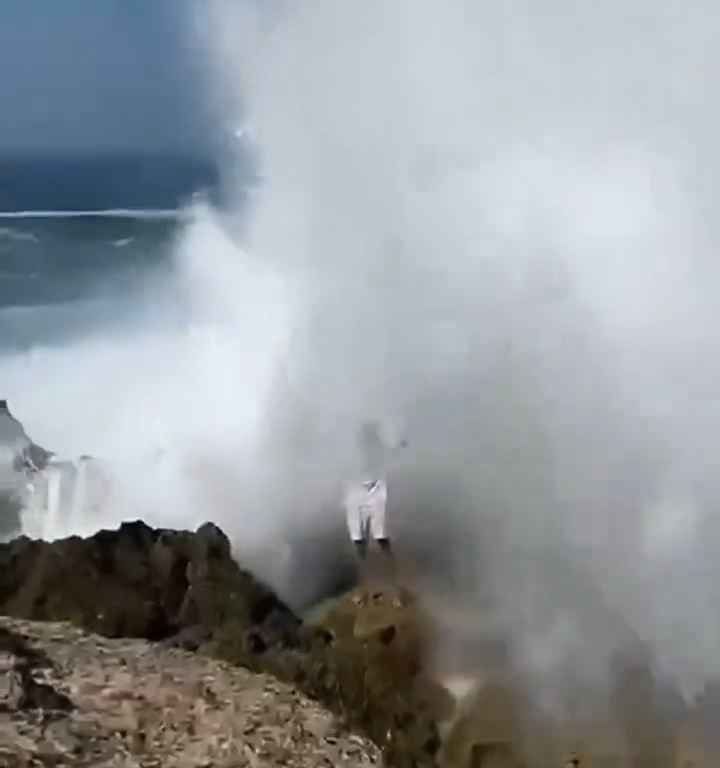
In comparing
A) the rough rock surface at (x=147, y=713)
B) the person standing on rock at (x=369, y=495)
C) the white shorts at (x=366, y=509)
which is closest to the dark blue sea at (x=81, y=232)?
the person standing on rock at (x=369, y=495)

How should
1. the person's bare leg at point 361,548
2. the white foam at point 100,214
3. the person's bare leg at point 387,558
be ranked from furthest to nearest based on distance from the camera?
the white foam at point 100,214 → the person's bare leg at point 361,548 → the person's bare leg at point 387,558

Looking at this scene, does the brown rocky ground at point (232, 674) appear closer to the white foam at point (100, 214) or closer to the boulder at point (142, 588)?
the boulder at point (142, 588)

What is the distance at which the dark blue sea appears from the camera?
54.0 feet

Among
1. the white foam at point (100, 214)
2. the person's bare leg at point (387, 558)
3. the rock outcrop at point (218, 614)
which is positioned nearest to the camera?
the rock outcrop at point (218, 614)

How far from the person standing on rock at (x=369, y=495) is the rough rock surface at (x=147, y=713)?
74 centimetres

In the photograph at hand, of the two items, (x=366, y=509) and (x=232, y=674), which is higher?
(x=366, y=509)

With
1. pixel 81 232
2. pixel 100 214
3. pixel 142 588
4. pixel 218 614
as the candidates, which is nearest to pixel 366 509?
pixel 218 614

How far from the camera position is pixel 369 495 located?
20.7 feet

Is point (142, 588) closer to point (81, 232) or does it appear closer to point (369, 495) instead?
point (369, 495)

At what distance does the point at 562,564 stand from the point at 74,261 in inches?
650

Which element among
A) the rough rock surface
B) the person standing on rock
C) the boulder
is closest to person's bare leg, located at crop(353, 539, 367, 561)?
the person standing on rock

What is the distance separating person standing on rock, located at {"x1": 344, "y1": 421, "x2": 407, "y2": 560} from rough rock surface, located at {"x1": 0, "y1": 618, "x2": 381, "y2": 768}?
742 millimetres

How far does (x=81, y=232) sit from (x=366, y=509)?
60.0 ft

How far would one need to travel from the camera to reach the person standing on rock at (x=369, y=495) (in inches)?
231
